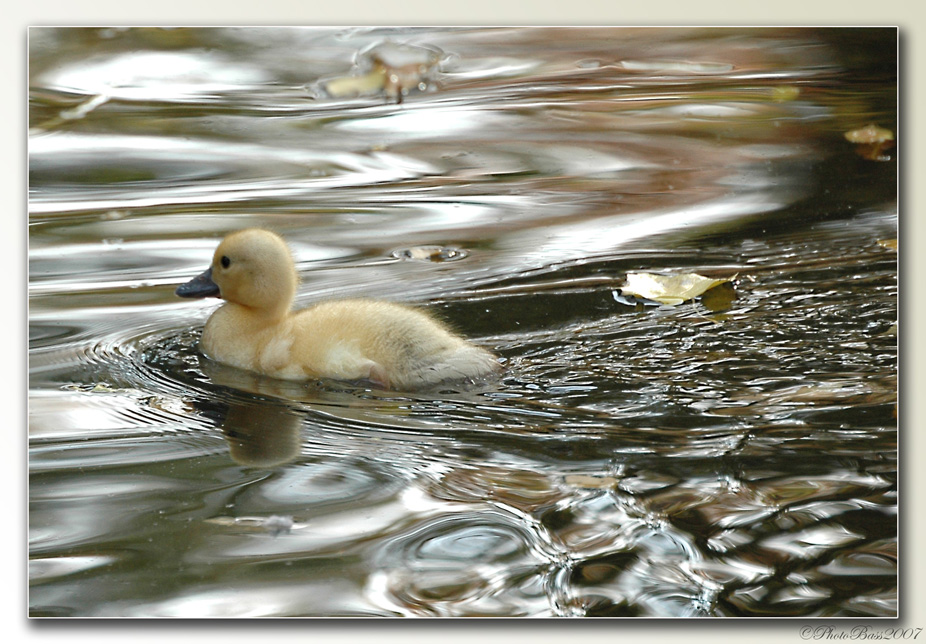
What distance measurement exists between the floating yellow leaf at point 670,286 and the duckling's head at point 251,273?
912 millimetres

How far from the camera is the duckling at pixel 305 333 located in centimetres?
297

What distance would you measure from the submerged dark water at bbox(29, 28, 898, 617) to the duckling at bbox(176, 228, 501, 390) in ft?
0.20

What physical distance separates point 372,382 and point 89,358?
2.30 ft

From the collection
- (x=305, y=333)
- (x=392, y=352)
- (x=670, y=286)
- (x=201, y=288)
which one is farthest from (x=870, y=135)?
(x=201, y=288)

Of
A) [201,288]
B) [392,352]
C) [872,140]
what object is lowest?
[392,352]

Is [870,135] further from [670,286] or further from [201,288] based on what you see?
[201,288]

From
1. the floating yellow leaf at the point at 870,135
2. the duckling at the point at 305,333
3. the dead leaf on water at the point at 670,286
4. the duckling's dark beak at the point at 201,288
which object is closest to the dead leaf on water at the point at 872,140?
the floating yellow leaf at the point at 870,135

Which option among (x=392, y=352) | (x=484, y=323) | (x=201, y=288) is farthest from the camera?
(x=484, y=323)

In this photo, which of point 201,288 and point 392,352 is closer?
point 392,352

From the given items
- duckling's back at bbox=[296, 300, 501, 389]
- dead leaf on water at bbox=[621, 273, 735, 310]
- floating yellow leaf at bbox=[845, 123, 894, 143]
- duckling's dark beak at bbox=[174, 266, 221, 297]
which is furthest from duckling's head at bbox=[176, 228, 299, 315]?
floating yellow leaf at bbox=[845, 123, 894, 143]

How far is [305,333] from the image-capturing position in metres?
3.04
